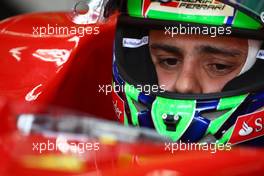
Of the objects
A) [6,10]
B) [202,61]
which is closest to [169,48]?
[202,61]

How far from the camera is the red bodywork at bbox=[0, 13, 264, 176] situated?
46.8 inches

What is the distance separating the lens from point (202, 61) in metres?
1.74

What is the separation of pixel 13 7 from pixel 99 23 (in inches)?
66.0

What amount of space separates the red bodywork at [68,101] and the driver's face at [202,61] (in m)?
0.37

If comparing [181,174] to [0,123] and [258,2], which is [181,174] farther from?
[258,2]

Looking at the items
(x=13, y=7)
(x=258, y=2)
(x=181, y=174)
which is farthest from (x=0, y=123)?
(x=13, y=7)

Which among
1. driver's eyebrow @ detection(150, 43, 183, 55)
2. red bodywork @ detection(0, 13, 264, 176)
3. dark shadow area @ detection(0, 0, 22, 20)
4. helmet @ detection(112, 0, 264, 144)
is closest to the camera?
red bodywork @ detection(0, 13, 264, 176)

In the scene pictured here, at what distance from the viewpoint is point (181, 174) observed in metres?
1.17

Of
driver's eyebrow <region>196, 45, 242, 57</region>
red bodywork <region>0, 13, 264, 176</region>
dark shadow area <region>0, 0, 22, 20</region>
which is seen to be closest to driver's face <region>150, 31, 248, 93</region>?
driver's eyebrow <region>196, 45, 242, 57</region>

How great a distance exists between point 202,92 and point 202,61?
0.08 metres

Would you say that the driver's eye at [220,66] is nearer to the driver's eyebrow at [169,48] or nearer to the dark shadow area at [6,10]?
the driver's eyebrow at [169,48]

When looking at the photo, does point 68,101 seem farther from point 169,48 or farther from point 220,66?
point 220,66

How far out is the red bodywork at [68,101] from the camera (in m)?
1.19

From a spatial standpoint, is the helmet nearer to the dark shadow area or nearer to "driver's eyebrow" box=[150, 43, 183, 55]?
"driver's eyebrow" box=[150, 43, 183, 55]
